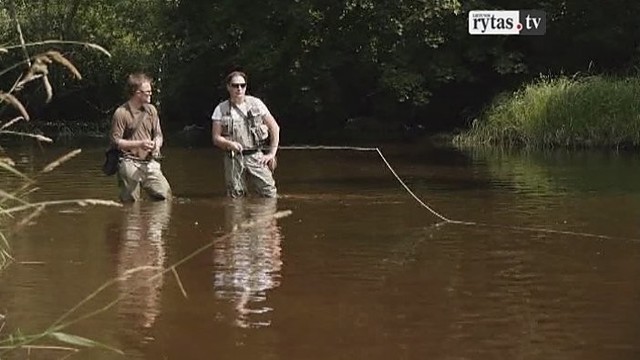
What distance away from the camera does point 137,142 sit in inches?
450

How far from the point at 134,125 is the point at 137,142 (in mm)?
201

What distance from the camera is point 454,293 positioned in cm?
673

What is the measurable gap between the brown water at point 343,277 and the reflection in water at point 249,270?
0.07 feet

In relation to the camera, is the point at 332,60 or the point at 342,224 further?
the point at 332,60

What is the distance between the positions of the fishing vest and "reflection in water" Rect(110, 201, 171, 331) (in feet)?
3.21

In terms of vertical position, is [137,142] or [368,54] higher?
[368,54]

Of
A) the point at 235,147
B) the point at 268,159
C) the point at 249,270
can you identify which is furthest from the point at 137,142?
the point at 249,270

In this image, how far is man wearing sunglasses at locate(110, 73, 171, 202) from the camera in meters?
11.4

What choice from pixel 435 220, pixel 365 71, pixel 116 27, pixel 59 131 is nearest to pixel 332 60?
pixel 365 71

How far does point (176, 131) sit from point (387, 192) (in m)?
22.2

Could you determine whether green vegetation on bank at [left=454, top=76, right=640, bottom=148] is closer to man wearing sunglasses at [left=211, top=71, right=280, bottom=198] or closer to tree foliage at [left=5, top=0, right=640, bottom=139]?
tree foliage at [left=5, top=0, right=640, bottom=139]

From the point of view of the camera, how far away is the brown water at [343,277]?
5.58 metres

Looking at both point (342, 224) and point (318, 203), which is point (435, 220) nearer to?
point (342, 224)

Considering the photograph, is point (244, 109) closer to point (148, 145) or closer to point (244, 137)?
point (244, 137)
